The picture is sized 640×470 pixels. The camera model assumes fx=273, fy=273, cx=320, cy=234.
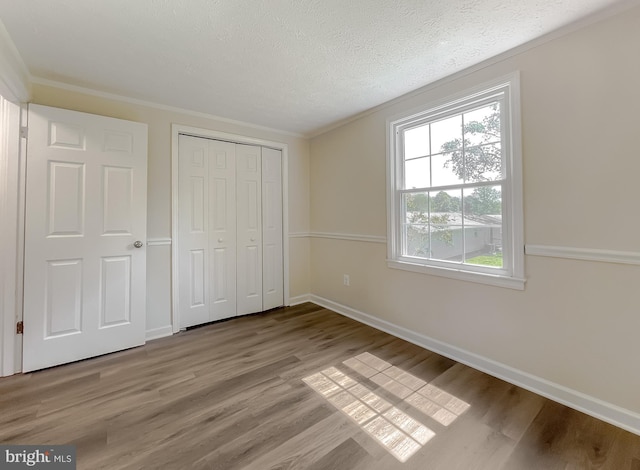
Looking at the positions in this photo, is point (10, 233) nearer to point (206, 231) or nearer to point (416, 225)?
point (206, 231)

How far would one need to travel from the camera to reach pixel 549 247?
1.78 m

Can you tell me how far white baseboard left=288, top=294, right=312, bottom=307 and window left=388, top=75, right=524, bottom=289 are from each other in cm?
155

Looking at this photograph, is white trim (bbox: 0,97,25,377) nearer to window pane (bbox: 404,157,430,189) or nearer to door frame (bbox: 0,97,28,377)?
door frame (bbox: 0,97,28,377)

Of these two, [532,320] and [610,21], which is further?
[532,320]

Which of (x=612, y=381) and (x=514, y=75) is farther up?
(x=514, y=75)

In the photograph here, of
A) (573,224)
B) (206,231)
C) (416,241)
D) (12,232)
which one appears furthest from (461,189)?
(12,232)

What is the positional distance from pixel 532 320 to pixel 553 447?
2.41ft

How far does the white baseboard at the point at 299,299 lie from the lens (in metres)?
3.74

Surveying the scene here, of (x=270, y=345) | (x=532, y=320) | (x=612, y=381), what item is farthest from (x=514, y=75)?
(x=270, y=345)

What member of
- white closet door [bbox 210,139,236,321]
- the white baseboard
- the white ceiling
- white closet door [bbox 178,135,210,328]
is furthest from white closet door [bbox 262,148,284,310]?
the white ceiling

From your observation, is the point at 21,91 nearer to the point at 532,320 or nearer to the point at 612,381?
the point at 532,320

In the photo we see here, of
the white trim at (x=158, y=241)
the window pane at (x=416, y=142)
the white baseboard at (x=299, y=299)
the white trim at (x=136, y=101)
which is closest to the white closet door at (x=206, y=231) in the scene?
the white trim at (x=158, y=241)

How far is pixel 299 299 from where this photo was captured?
3818 millimetres

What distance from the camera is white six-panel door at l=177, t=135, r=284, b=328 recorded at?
2949 millimetres
